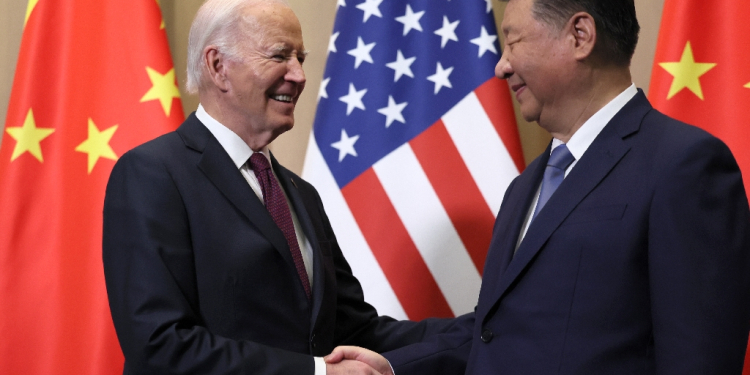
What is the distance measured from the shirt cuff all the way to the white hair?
78 cm

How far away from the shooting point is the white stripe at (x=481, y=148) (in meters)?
2.67

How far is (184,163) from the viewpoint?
183cm

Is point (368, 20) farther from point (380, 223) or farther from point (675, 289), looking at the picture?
point (675, 289)

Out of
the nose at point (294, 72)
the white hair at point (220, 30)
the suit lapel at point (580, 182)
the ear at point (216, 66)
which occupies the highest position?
the white hair at point (220, 30)

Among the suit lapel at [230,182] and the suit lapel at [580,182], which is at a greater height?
the suit lapel at [230,182]

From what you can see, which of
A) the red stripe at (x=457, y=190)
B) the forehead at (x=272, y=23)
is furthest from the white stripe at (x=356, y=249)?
the forehead at (x=272, y=23)

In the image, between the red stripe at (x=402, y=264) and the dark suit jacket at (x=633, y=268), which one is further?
the red stripe at (x=402, y=264)

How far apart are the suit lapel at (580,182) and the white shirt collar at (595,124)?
0.8 inches

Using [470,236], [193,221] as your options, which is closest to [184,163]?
[193,221]

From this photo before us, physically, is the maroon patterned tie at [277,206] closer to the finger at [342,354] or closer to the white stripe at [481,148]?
the finger at [342,354]

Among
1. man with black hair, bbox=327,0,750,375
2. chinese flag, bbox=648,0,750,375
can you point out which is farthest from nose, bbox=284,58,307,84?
chinese flag, bbox=648,0,750,375

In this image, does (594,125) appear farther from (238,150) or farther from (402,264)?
(402,264)

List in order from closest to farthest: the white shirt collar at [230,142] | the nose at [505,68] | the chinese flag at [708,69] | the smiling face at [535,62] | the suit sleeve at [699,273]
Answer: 1. the suit sleeve at [699,273]
2. the smiling face at [535,62]
3. the nose at [505,68]
4. the white shirt collar at [230,142]
5. the chinese flag at [708,69]

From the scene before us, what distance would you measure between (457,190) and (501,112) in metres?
0.32
